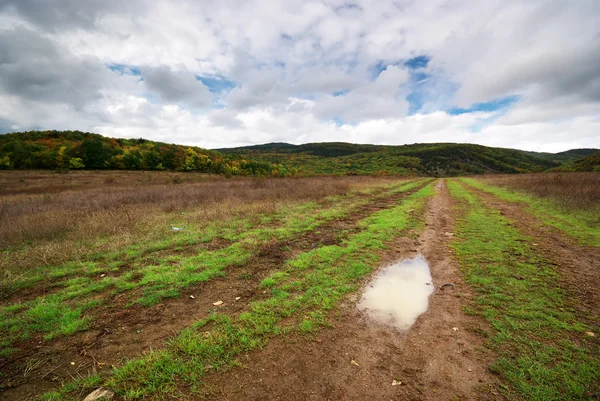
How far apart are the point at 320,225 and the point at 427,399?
289 inches

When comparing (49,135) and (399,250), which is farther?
(49,135)

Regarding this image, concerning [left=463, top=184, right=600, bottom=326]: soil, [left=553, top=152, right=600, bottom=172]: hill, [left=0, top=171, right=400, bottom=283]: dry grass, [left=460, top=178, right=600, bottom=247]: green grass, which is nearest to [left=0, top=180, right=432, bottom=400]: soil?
[left=0, top=171, right=400, bottom=283]: dry grass

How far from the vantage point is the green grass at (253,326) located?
2.72 m

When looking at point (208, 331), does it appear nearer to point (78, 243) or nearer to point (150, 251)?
point (150, 251)

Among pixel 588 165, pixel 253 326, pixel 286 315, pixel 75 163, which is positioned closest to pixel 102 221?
pixel 253 326

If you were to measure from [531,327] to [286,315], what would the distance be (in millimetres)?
3752

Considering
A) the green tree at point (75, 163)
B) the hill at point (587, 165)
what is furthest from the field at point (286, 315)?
the hill at point (587, 165)

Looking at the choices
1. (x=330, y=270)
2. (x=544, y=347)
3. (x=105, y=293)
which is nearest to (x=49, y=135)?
(x=105, y=293)

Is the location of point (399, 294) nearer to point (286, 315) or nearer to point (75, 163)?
point (286, 315)

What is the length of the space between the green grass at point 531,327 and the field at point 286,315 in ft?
0.06

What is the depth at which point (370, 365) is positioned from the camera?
2971 mm

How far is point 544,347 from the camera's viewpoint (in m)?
3.14

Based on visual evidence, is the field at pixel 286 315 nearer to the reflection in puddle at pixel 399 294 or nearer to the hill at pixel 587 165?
the reflection in puddle at pixel 399 294

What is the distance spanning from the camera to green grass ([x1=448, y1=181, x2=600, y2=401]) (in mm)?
2625
